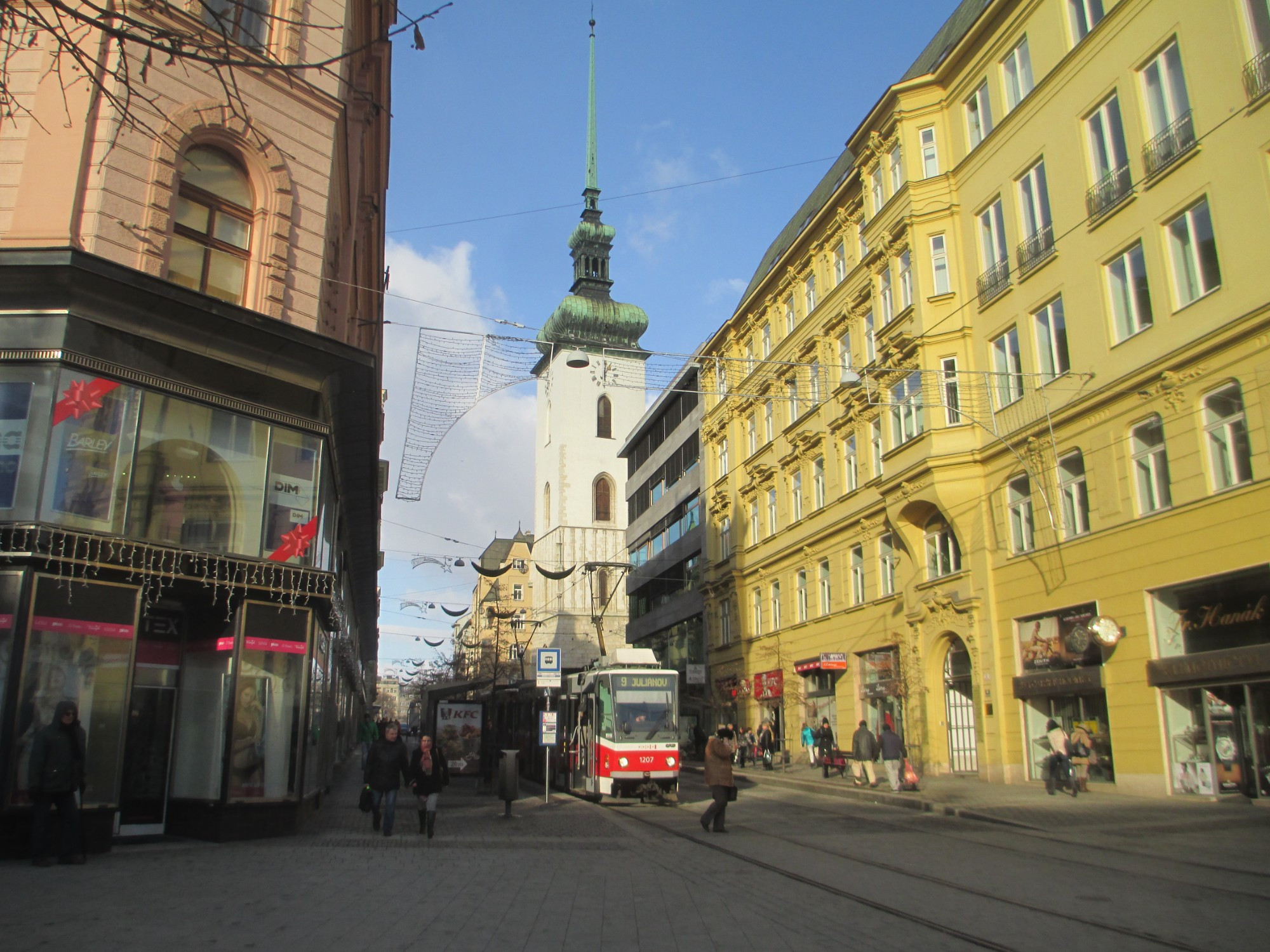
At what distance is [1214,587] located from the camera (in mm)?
18719

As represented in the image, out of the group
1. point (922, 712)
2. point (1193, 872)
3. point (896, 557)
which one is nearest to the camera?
Answer: point (1193, 872)

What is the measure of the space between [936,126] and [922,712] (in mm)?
16635

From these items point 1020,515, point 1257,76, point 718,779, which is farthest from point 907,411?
point 718,779

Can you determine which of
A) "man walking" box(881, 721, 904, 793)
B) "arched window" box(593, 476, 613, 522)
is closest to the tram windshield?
"man walking" box(881, 721, 904, 793)

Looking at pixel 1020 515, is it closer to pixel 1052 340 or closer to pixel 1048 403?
pixel 1048 403

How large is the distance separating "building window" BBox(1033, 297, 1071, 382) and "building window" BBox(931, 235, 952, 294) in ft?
12.8

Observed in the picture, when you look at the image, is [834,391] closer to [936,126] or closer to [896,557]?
[896,557]

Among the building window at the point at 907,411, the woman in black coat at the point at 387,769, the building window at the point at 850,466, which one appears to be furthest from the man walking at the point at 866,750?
the woman in black coat at the point at 387,769

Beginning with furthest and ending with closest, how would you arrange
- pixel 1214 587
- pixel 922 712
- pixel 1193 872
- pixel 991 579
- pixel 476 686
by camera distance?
pixel 476 686
pixel 922 712
pixel 991 579
pixel 1214 587
pixel 1193 872

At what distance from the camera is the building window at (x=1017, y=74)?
1004 inches

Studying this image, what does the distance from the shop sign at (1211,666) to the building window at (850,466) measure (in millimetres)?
14072

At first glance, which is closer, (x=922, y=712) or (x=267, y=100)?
(x=267, y=100)

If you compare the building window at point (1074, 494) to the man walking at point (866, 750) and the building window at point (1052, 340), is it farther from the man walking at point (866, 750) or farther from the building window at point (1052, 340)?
the man walking at point (866, 750)

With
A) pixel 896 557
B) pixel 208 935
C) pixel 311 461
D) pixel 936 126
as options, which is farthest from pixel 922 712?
pixel 208 935
